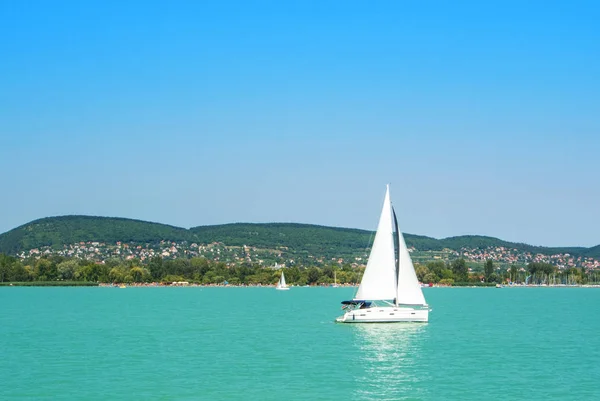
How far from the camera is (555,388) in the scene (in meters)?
35.6

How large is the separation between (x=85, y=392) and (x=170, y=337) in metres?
22.8

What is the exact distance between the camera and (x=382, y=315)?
61.5m

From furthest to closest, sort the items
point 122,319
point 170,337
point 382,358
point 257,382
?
point 122,319, point 170,337, point 382,358, point 257,382

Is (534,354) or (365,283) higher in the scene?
(365,283)

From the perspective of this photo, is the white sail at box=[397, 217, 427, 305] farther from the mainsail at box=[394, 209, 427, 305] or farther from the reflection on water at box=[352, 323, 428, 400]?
the reflection on water at box=[352, 323, 428, 400]

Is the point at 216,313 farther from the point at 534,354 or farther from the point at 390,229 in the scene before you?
the point at 534,354

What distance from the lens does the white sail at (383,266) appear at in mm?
61062

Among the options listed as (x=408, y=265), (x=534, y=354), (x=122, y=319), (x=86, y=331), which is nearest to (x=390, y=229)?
(x=408, y=265)

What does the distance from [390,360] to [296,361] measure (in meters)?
5.02

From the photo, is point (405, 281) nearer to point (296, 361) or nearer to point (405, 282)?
point (405, 282)

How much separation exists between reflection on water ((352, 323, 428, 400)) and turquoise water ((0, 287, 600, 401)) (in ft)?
0.23

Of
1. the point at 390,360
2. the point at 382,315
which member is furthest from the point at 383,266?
the point at 390,360

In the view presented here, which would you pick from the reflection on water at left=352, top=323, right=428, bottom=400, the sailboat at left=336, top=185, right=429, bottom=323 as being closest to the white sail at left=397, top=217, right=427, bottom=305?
the sailboat at left=336, top=185, right=429, bottom=323

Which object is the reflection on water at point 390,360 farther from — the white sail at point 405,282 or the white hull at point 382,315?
the white sail at point 405,282
